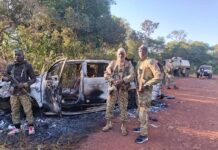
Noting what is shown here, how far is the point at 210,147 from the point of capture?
6312mm

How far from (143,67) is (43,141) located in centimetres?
248

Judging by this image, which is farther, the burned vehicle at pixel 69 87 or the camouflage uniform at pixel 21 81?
the burned vehicle at pixel 69 87

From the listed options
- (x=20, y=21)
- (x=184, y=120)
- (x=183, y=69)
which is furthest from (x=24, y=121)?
(x=183, y=69)

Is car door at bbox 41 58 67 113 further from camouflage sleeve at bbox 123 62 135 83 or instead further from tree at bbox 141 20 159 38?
tree at bbox 141 20 159 38

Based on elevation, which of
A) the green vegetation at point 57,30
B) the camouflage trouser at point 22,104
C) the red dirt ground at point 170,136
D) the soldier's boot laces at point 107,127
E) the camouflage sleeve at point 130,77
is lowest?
the red dirt ground at point 170,136

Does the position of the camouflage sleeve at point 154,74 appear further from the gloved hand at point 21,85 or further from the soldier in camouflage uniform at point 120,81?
the gloved hand at point 21,85

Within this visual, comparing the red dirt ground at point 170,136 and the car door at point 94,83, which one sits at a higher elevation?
the car door at point 94,83

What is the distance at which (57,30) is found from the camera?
19.7 meters

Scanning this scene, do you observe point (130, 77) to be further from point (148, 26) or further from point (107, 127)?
point (148, 26)

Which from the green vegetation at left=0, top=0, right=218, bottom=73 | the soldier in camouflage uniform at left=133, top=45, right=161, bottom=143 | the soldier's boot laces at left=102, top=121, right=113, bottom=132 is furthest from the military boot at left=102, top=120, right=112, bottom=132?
the green vegetation at left=0, top=0, right=218, bottom=73

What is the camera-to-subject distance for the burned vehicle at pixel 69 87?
771cm

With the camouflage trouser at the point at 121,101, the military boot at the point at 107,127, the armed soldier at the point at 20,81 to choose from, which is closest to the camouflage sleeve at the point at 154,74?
the camouflage trouser at the point at 121,101

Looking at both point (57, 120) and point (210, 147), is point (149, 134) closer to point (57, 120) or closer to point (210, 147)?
point (210, 147)

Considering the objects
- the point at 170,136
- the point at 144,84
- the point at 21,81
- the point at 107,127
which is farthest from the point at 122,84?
the point at 21,81
